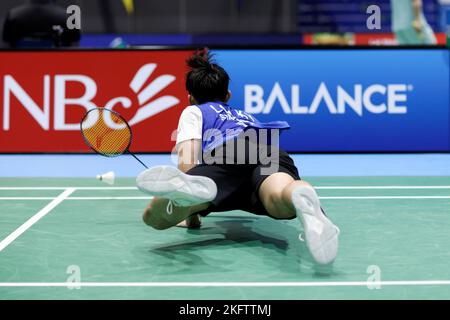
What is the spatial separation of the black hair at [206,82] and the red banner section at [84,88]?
363 centimetres

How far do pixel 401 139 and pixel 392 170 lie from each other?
130 centimetres

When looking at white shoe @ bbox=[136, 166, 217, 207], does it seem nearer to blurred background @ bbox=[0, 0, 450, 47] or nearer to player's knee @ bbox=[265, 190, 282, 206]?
player's knee @ bbox=[265, 190, 282, 206]

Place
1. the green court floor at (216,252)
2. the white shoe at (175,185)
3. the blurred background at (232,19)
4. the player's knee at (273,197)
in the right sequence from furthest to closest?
the blurred background at (232,19)
the player's knee at (273,197)
the white shoe at (175,185)
the green court floor at (216,252)

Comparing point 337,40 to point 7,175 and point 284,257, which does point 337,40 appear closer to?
point 7,175

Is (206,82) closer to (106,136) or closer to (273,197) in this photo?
(106,136)

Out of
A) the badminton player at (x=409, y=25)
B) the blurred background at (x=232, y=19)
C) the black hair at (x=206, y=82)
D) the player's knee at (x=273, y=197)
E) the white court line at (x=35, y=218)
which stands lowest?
the white court line at (x=35, y=218)

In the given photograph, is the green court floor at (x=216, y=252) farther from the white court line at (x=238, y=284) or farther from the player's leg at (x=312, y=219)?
the player's leg at (x=312, y=219)

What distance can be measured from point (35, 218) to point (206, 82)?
1375mm

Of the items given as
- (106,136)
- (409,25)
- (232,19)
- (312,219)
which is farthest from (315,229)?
(232,19)

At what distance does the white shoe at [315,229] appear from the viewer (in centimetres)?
301

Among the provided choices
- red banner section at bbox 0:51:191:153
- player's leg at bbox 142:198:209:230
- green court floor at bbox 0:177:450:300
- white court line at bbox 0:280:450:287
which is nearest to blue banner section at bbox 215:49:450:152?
red banner section at bbox 0:51:191:153

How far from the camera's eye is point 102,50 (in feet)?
25.1

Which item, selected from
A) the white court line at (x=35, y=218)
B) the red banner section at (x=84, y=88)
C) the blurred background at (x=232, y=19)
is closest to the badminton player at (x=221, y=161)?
the white court line at (x=35, y=218)

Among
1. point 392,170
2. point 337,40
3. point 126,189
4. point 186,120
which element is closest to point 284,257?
point 186,120
